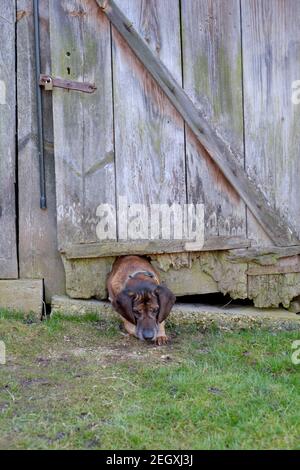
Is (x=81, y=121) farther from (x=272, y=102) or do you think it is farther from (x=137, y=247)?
(x=272, y=102)

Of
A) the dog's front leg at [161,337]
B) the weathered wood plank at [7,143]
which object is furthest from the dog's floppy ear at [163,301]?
the weathered wood plank at [7,143]

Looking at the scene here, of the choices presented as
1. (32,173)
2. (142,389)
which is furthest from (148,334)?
(32,173)

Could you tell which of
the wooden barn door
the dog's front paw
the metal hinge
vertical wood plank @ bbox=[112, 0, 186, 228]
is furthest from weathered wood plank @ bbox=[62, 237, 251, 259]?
the metal hinge

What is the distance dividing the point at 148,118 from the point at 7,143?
4.43 feet

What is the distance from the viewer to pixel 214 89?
18.5 ft

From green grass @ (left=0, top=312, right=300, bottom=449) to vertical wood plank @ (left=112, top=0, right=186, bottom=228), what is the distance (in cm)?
138

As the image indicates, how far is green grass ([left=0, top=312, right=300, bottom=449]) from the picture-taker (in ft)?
11.2

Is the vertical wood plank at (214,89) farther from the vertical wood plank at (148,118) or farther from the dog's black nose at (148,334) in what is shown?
the dog's black nose at (148,334)

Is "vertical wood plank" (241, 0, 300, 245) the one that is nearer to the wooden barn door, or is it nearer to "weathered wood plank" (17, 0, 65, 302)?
the wooden barn door

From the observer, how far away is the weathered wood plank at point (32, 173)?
18.1 feet

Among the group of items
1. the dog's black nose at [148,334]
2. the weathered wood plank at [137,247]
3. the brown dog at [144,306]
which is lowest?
the dog's black nose at [148,334]

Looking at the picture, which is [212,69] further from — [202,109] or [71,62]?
[71,62]

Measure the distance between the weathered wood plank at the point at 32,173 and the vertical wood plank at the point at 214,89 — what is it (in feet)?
4.33
